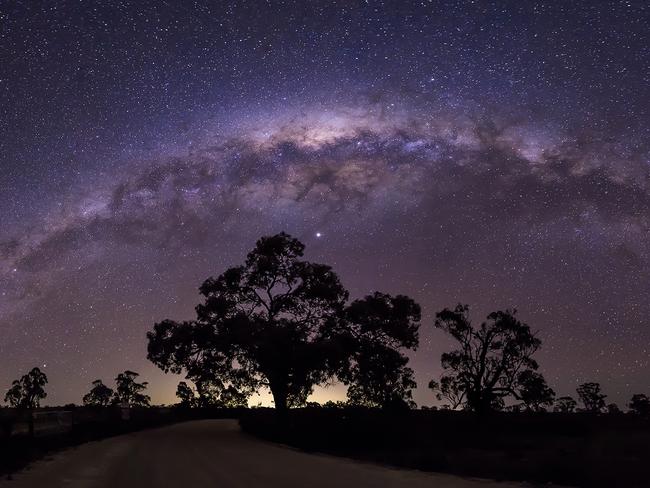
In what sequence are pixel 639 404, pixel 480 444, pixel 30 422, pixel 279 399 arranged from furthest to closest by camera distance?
pixel 639 404 → pixel 279 399 → pixel 480 444 → pixel 30 422

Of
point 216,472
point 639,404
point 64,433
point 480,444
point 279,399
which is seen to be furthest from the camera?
point 639,404

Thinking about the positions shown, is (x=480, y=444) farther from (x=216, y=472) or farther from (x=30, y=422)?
(x=30, y=422)

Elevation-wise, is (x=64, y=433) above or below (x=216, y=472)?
above

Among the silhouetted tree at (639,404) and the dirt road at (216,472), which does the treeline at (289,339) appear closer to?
the dirt road at (216,472)

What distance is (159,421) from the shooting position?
61.4 metres

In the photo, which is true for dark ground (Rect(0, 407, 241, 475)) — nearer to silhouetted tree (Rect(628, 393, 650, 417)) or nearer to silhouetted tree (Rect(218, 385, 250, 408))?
silhouetted tree (Rect(218, 385, 250, 408))

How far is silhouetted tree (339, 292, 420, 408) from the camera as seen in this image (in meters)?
38.8

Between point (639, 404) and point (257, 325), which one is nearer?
point (257, 325)

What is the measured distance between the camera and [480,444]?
29.6m

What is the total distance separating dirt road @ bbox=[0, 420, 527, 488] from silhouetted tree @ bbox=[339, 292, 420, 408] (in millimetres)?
14115

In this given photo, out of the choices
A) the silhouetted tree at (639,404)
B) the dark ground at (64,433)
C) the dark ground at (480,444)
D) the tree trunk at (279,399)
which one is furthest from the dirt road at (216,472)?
the silhouetted tree at (639,404)

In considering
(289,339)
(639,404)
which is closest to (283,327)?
(289,339)

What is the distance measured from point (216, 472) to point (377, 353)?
73.6 ft

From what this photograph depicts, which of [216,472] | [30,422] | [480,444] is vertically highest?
[30,422]
